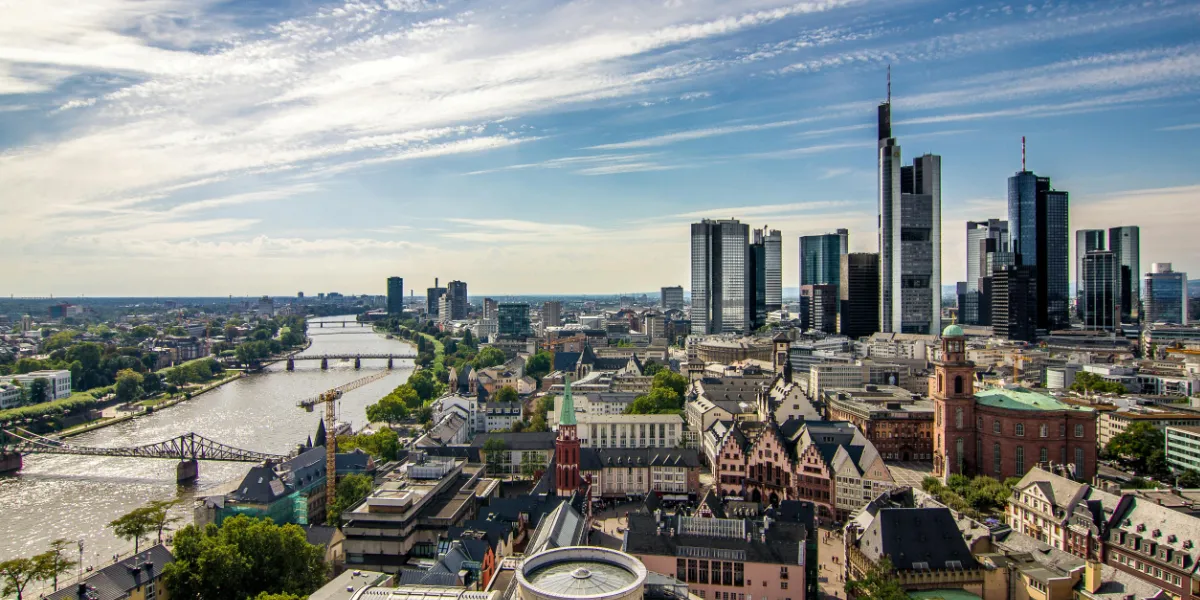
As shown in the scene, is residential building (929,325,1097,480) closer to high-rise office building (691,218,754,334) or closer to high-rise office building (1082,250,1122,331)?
high-rise office building (691,218,754,334)

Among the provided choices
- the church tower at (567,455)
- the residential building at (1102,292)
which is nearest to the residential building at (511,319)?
the residential building at (1102,292)

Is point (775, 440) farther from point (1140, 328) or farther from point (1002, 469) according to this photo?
point (1140, 328)

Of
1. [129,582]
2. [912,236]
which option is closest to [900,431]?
[129,582]

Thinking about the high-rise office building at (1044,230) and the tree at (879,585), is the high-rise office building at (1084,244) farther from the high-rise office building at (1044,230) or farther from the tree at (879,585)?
the tree at (879,585)

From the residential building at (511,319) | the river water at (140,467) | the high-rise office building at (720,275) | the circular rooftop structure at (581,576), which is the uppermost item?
the high-rise office building at (720,275)

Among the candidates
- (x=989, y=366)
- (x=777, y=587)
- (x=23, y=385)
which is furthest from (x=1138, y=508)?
(x=23, y=385)

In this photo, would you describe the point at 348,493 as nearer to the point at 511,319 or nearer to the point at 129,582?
the point at 129,582
